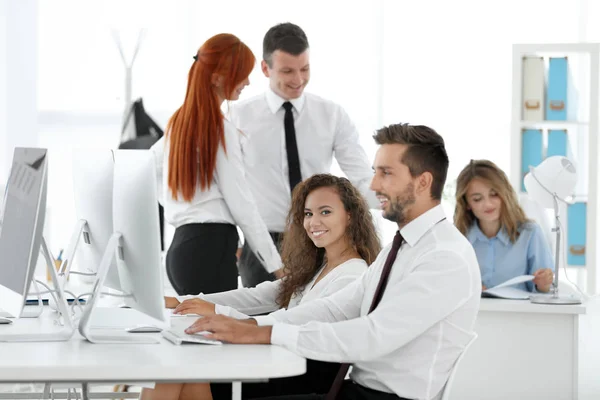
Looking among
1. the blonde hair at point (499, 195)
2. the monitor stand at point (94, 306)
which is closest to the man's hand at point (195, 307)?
the monitor stand at point (94, 306)

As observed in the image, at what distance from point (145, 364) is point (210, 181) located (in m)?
1.38

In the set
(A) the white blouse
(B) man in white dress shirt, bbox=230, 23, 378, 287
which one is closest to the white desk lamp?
(B) man in white dress shirt, bbox=230, 23, 378, 287

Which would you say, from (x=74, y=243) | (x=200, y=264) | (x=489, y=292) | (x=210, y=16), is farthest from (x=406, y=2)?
(x=74, y=243)

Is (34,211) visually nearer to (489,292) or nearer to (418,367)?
(418,367)

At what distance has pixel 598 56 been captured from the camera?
4.98 meters

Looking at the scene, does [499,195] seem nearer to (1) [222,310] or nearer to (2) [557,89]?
(2) [557,89]

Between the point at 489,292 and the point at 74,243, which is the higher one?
the point at 74,243

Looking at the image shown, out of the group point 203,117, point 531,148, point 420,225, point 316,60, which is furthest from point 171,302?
point 316,60

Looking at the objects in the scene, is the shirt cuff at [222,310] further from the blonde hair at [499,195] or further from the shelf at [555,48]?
the shelf at [555,48]

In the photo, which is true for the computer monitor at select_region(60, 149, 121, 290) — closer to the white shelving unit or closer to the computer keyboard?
the computer keyboard

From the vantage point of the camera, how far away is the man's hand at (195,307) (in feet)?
8.43

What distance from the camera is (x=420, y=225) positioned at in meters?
2.17

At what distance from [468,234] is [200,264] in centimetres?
134

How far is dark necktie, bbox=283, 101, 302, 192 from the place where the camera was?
12.1 feet
